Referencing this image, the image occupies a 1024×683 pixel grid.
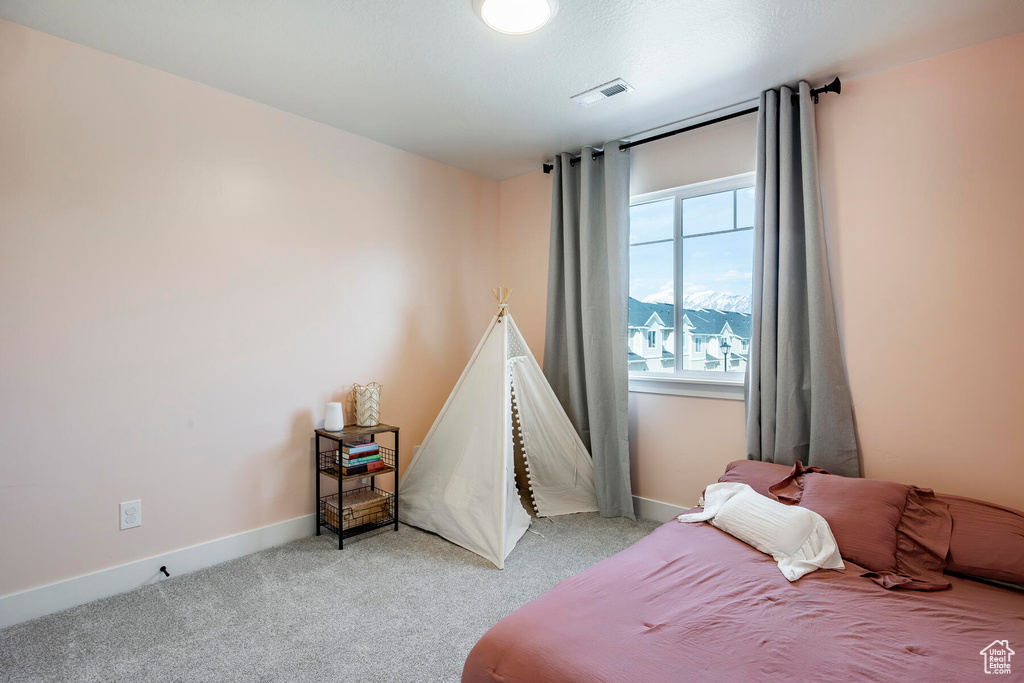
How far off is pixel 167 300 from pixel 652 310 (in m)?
2.69

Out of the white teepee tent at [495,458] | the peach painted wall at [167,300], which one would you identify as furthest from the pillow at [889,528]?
the peach painted wall at [167,300]

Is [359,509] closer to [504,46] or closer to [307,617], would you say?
[307,617]

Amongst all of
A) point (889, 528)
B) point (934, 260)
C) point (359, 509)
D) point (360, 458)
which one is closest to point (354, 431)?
point (360, 458)

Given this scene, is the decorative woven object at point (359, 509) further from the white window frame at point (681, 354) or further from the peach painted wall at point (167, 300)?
the white window frame at point (681, 354)

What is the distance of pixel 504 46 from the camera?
A: 2182 millimetres

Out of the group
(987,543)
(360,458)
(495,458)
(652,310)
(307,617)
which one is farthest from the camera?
(652,310)

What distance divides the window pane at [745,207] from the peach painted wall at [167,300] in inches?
83.5

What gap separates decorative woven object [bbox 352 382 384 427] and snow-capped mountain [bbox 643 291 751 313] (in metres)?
1.88

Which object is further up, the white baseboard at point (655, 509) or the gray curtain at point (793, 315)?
the gray curtain at point (793, 315)

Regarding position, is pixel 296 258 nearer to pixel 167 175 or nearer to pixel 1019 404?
pixel 167 175

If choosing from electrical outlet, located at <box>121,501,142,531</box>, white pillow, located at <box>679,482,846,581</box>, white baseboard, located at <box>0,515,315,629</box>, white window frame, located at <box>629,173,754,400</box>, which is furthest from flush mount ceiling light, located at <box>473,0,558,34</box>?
white baseboard, located at <box>0,515,315,629</box>

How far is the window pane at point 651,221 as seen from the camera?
320 centimetres

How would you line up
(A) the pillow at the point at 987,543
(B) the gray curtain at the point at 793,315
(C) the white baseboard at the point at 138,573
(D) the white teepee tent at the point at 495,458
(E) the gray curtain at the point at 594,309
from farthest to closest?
(E) the gray curtain at the point at 594,309 < (D) the white teepee tent at the point at 495,458 < (B) the gray curtain at the point at 793,315 < (C) the white baseboard at the point at 138,573 < (A) the pillow at the point at 987,543

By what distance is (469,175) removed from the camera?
3898 mm
